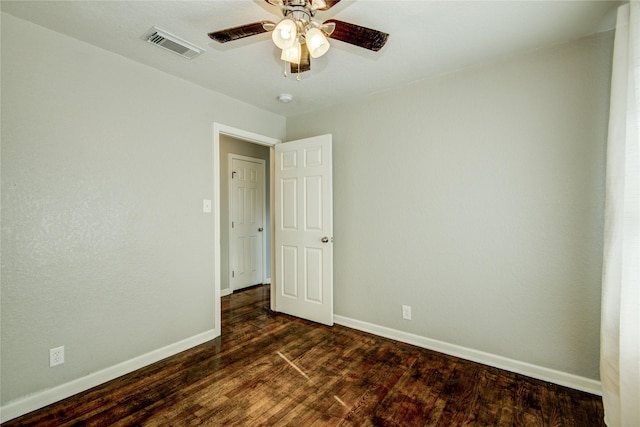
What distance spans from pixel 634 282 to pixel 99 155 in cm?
343

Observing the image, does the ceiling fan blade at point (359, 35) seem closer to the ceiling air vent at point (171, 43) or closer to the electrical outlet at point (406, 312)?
the ceiling air vent at point (171, 43)

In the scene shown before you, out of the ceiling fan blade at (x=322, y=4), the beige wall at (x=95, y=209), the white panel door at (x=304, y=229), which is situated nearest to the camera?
the ceiling fan blade at (x=322, y=4)

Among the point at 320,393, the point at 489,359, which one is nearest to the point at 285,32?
the point at 320,393

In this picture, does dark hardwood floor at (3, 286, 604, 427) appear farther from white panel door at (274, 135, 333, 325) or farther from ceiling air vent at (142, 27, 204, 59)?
ceiling air vent at (142, 27, 204, 59)

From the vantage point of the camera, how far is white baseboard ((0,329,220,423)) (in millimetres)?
1816

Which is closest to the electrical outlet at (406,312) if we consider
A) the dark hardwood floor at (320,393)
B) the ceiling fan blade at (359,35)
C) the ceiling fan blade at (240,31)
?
the dark hardwood floor at (320,393)

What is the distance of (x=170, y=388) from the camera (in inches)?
83.2

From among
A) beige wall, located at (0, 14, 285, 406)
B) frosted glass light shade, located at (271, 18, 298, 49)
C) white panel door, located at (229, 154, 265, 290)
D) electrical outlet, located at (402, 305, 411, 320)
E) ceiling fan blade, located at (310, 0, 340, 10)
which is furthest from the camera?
white panel door, located at (229, 154, 265, 290)

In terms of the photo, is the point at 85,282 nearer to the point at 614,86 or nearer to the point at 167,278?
the point at 167,278

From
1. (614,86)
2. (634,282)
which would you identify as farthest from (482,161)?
(634,282)

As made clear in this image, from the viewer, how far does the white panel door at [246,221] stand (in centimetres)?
463

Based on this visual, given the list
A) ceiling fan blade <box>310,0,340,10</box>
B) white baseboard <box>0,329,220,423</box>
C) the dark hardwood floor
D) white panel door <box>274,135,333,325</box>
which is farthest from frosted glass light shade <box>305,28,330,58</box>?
white baseboard <box>0,329,220,423</box>

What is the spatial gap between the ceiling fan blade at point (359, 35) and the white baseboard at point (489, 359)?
2458 millimetres

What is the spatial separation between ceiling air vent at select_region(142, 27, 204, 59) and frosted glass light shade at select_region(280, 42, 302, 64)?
81 centimetres
